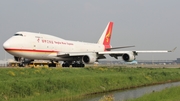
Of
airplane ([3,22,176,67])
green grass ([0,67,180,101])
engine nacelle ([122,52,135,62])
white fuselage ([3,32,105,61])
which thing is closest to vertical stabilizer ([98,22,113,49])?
airplane ([3,22,176,67])

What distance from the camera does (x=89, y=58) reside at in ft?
144

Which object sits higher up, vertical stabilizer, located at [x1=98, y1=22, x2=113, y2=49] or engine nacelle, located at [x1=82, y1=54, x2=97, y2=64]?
vertical stabilizer, located at [x1=98, y1=22, x2=113, y2=49]

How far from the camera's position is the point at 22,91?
69.9ft

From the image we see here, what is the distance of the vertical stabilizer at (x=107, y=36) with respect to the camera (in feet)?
203

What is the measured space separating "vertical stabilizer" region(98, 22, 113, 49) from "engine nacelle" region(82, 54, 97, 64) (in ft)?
54.6

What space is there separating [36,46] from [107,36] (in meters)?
25.6

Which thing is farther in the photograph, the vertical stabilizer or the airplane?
the vertical stabilizer

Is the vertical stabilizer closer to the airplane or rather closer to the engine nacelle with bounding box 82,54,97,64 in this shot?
the airplane

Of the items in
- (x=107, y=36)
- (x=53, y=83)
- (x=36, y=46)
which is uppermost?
(x=107, y=36)

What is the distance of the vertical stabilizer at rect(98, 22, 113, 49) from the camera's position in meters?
61.9

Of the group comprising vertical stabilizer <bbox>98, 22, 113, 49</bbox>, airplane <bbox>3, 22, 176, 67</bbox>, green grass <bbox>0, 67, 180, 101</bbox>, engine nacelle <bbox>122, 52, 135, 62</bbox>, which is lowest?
green grass <bbox>0, 67, 180, 101</bbox>

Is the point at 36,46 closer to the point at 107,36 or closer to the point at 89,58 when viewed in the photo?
the point at 89,58

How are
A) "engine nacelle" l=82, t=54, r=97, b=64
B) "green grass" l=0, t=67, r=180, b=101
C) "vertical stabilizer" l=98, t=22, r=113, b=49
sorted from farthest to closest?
"vertical stabilizer" l=98, t=22, r=113, b=49 → "engine nacelle" l=82, t=54, r=97, b=64 → "green grass" l=0, t=67, r=180, b=101

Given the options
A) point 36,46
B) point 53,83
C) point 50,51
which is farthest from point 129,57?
point 53,83
